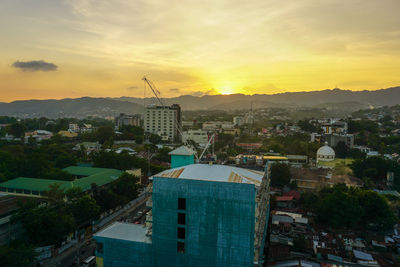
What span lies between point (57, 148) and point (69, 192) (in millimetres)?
26316

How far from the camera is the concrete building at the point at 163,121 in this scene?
78500 mm

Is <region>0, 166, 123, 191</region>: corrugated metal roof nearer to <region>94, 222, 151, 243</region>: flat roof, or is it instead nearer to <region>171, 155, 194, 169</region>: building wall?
<region>171, 155, 194, 169</region>: building wall

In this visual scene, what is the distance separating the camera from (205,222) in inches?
536

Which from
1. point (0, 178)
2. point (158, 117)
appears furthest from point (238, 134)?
point (0, 178)

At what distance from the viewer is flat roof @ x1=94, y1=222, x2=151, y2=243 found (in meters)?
14.6

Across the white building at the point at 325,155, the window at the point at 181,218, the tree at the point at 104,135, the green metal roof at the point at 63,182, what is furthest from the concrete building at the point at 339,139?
the window at the point at 181,218

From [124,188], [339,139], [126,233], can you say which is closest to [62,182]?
[124,188]

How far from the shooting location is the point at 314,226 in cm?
2261

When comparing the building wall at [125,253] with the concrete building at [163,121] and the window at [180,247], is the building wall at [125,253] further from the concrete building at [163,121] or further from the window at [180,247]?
the concrete building at [163,121]

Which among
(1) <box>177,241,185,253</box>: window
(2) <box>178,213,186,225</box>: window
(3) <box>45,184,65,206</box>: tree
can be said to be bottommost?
(1) <box>177,241,185,253</box>: window

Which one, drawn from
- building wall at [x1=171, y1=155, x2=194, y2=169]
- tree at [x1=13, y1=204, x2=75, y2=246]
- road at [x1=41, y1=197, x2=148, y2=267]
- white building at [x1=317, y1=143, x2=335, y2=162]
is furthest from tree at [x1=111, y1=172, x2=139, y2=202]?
white building at [x1=317, y1=143, x2=335, y2=162]

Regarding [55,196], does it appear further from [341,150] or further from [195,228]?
[341,150]

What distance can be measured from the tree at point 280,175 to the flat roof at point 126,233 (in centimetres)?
1992

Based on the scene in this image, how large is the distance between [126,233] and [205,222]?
4653 mm
